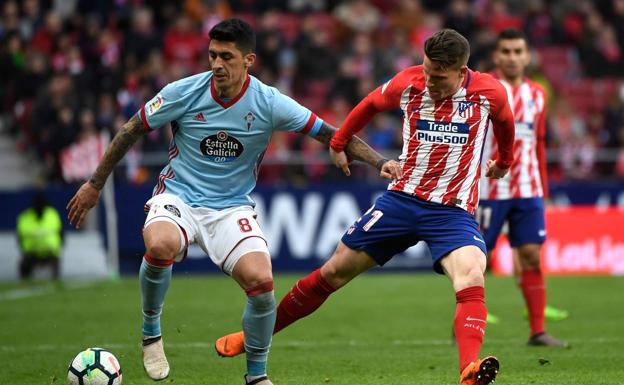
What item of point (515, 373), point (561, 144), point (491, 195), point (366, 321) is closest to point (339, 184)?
point (561, 144)

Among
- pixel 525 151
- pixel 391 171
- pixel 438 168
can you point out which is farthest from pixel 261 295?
pixel 525 151

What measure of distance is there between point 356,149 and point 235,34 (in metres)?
1.12

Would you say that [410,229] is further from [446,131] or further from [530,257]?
[530,257]

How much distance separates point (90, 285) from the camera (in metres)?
17.6

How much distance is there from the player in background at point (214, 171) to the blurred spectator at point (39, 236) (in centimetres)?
1091

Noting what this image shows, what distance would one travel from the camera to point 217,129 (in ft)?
25.2

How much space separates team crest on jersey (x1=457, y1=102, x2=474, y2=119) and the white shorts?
151 cm

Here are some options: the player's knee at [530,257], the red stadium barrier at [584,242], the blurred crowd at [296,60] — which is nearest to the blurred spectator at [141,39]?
the blurred crowd at [296,60]

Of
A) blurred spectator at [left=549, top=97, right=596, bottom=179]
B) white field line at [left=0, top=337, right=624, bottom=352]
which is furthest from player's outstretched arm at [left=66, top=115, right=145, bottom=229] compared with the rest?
blurred spectator at [left=549, top=97, right=596, bottom=179]

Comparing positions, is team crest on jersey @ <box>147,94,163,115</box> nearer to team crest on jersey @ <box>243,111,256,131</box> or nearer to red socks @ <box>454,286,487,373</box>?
team crest on jersey @ <box>243,111,256,131</box>

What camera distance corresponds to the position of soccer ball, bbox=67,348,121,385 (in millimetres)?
7277

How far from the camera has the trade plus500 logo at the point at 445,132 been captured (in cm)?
759

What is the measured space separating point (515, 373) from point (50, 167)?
13.2m

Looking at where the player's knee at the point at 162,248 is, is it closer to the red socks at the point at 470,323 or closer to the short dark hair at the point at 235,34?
the short dark hair at the point at 235,34
